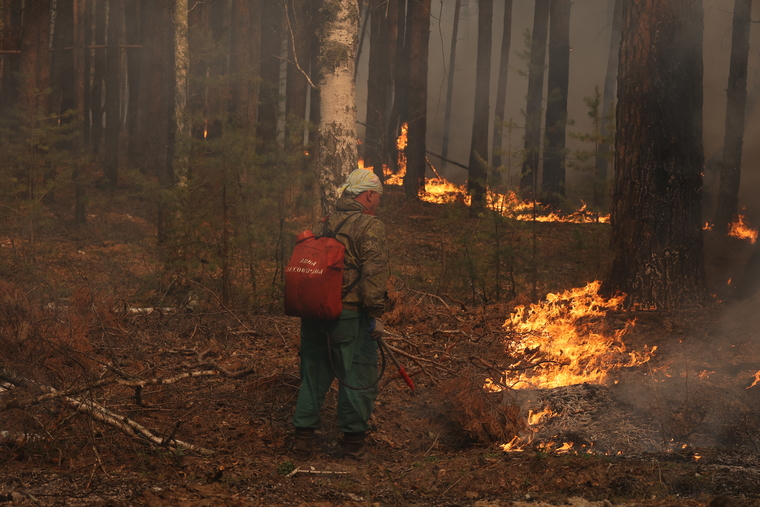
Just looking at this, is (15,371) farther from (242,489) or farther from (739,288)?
(739,288)

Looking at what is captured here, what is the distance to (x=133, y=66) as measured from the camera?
21391 mm

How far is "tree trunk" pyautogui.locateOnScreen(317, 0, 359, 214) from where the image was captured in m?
7.82

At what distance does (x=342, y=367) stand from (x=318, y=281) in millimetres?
709

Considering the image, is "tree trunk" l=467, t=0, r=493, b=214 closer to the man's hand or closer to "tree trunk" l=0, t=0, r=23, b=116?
"tree trunk" l=0, t=0, r=23, b=116

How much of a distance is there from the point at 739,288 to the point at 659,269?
0.86 meters

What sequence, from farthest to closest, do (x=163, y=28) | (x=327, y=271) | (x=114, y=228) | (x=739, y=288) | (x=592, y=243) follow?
(x=163, y=28) → (x=114, y=228) → (x=592, y=243) → (x=739, y=288) → (x=327, y=271)

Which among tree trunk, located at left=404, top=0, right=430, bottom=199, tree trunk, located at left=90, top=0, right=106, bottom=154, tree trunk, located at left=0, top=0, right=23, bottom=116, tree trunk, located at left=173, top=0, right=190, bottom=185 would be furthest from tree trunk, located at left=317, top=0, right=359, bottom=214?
tree trunk, located at left=90, top=0, right=106, bottom=154

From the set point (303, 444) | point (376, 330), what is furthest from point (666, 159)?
point (303, 444)

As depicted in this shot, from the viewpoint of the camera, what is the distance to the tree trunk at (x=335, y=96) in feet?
25.7

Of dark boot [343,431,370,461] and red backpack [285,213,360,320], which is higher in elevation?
red backpack [285,213,360,320]

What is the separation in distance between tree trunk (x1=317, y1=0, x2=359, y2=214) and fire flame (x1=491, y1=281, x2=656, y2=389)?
8.99 feet

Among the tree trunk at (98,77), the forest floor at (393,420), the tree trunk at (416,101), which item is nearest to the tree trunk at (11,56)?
the tree trunk at (98,77)

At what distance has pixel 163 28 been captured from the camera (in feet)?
59.8

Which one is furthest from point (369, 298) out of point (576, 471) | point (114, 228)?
point (114, 228)
